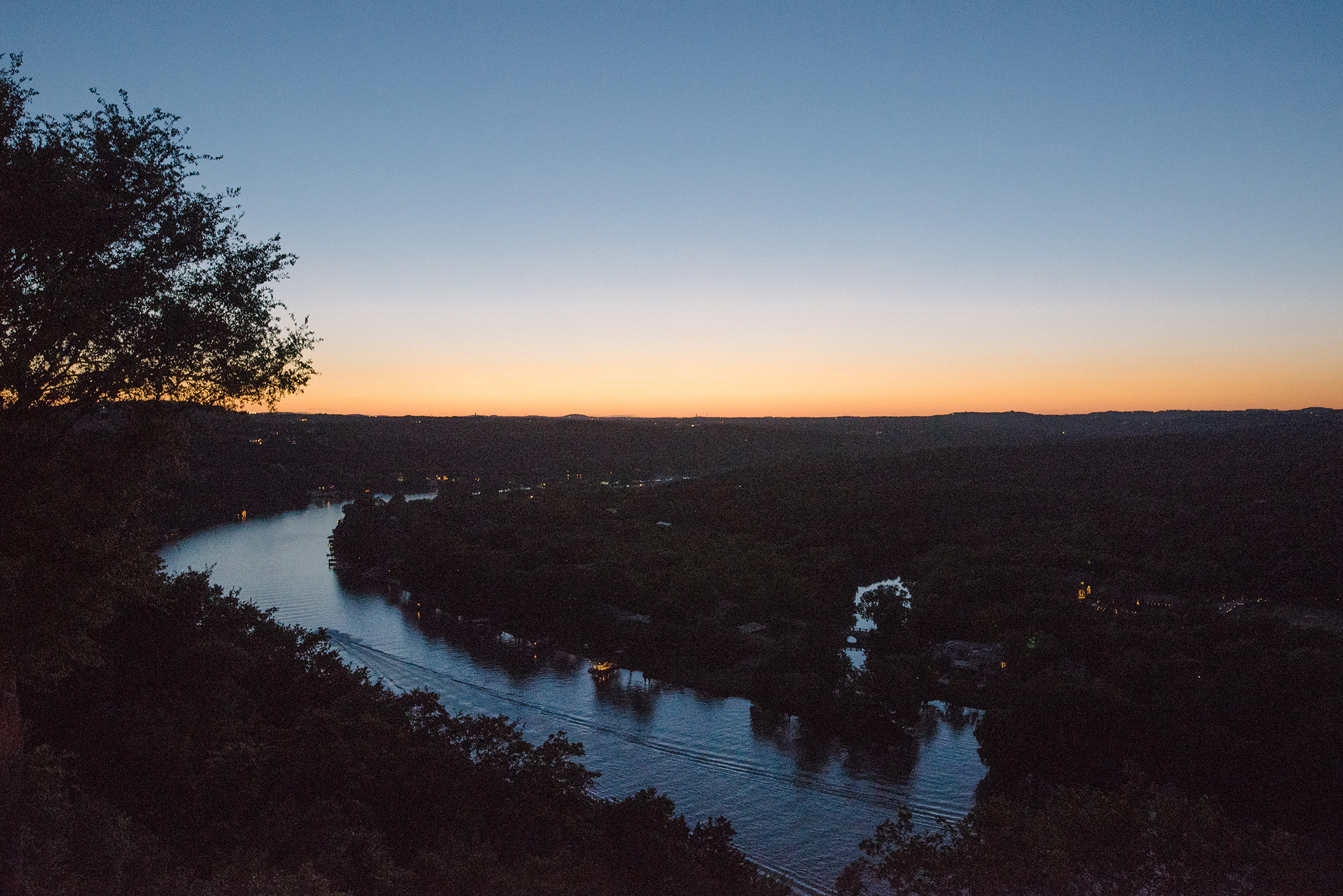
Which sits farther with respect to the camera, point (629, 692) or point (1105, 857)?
point (629, 692)

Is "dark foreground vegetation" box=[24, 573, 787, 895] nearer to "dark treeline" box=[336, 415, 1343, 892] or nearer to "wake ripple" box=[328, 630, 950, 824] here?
"dark treeline" box=[336, 415, 1343, 892]

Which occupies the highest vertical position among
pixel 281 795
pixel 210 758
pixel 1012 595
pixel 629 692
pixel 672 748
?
pixel 210 758

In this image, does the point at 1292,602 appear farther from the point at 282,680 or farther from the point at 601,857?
the point at 282,680

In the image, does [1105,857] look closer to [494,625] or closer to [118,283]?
[118,283]

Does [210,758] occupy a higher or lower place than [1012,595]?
higher

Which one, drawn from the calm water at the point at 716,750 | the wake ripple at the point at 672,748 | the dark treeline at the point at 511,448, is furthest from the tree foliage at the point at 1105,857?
the dark treeline at the point at 511,448

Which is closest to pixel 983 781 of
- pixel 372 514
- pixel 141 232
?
pixel 141 232

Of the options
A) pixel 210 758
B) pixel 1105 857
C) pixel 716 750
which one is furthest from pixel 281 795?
pixel 716 750
